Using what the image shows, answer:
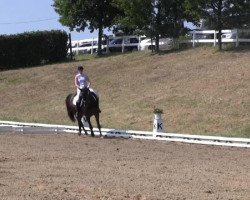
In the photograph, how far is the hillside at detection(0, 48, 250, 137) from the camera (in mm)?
28719

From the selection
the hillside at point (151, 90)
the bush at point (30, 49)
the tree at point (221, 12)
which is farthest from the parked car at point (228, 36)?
the bush at point (30, 49)

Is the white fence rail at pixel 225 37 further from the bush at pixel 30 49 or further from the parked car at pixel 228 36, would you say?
the bush at pixel 30 49

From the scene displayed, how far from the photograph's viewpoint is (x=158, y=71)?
4000 centimetres

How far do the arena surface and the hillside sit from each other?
7527 millimetres

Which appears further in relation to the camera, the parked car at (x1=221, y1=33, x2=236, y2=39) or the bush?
the bush

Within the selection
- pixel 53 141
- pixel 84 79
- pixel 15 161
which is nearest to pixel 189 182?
pixel 15 161

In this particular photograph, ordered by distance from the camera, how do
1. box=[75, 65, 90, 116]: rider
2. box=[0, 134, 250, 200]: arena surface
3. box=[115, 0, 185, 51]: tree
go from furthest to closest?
box=[115, 0, 185, 51]: tree < box=[75, 65, 90, 116]: rider < box=[0, 134, 250, 200]: arena surface

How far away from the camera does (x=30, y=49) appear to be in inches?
2071

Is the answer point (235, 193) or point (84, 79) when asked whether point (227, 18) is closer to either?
point (84, 79)

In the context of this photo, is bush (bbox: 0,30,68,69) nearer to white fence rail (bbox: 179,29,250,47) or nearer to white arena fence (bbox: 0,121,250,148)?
white fence rail (bbox: 179,29,250,47)

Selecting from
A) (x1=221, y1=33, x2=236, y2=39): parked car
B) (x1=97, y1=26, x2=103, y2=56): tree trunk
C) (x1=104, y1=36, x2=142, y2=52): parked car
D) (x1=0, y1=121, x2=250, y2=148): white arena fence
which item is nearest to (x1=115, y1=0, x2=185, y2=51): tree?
(x1=221, y1=33, x2=236, y2=39): parked car

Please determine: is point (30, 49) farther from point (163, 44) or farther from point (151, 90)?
point (151, 90)

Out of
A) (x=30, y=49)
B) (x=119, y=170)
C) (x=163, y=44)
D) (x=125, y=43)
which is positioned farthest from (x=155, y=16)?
(x=119, y=170)

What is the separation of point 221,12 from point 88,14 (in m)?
15.1
